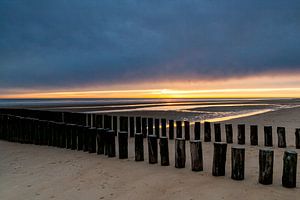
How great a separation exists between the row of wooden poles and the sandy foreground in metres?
0.22

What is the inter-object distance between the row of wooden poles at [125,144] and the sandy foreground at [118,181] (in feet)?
0.72

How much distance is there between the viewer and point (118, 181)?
5984 millimetres

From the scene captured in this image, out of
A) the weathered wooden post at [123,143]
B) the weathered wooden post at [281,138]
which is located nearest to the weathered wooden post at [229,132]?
the weathered wooden post at [281,138]

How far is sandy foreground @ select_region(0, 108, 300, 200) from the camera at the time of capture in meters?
5.15

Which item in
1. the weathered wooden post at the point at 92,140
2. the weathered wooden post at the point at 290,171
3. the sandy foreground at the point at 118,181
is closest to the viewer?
the sandy foreground at the point at 118,181

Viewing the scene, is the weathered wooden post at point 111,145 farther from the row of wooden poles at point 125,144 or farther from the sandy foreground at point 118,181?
the sandy foreground at point 118,181

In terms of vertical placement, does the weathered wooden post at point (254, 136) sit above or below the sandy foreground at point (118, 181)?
above

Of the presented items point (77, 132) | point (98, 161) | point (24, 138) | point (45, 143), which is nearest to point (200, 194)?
point (98, 161)

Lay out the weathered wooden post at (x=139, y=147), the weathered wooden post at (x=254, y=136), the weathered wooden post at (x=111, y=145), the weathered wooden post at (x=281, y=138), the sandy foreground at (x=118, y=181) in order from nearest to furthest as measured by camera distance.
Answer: the sandy foreground at (x=118, y=181)
the weathered wooden post at (x=139, y=147)
the weathered wooden post at (x=111, y=145)
the weathered wooden post at (x=281, y=138)
the weathered wooden post at (x=254, y=136)

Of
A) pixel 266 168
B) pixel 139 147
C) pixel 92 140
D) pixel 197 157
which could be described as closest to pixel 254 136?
pixel 197 157

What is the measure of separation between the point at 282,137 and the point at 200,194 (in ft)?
20.0

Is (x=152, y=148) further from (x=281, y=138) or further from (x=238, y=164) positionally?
(x=281, y=138)

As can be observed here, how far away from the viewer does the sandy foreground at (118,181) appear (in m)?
5.15

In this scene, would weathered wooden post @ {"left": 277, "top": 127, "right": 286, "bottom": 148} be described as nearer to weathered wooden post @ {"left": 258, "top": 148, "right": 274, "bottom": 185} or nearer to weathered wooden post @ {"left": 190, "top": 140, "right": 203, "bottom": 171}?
weathered wooden post @ {"left": 190, "top": 140, "right": 203, "bottom": 171}
